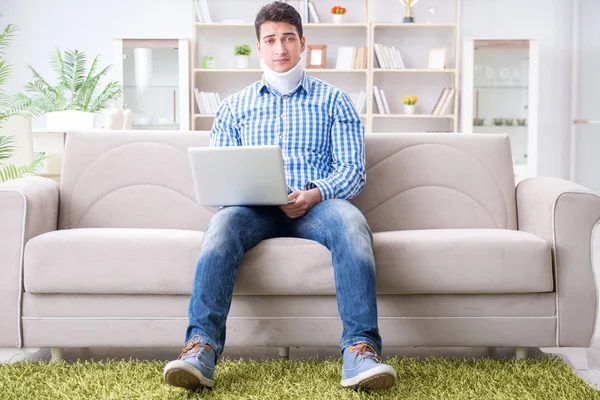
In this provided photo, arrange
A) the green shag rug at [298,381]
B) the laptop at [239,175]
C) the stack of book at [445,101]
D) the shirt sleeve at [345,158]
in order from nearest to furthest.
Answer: the green shag rug at [298,381] → the laptop at [239,175] → the shirt sleeve at [345,158] → the stack of book at [445,101]

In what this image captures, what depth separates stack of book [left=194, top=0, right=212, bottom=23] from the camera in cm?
613

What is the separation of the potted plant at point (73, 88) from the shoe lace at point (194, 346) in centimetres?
468

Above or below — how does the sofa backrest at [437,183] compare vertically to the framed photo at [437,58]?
below

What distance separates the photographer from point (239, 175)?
1.85m

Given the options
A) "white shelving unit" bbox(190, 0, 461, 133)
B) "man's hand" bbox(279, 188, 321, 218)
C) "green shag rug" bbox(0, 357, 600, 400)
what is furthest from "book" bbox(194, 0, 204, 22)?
"green shag rug" bbox(0, 357, 600, 400)

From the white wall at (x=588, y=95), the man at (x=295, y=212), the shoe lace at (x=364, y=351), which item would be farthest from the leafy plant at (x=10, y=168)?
the white wall at (x=588, y=95)

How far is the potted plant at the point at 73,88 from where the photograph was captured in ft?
19.7

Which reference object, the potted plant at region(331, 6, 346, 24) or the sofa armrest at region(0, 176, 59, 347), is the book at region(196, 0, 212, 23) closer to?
the potted plant at region(331, 6, 346, 24)

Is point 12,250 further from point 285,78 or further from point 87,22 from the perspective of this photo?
point 87,22

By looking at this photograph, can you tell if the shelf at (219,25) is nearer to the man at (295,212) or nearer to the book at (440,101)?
the book at (440,101)

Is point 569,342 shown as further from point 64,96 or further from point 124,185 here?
point 64,96

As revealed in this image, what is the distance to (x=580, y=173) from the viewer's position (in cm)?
623

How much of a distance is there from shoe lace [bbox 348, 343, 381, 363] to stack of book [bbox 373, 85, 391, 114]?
4.63 metres

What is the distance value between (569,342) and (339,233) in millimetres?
744
